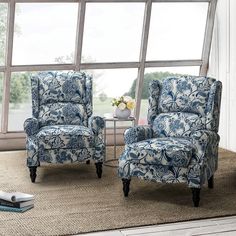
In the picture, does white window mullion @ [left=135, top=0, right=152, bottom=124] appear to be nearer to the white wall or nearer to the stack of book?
the white wall

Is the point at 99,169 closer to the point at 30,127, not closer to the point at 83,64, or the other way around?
the point at 30,127

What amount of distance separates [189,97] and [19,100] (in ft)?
8.62

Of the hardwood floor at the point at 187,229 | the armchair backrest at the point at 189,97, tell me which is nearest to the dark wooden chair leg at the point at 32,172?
the armchair backrest at the point at 189,97

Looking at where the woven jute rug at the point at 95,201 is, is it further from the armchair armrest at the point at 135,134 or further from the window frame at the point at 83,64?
the window frame at the point at 83,64

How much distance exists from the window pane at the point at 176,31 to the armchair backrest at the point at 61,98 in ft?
5.16

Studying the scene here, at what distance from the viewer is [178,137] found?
5.11 meters

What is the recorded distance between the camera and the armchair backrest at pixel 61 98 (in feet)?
19.2

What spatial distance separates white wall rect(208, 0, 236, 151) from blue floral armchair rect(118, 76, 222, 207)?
177cm

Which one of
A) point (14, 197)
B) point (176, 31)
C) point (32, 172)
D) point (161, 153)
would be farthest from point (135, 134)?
point (176, 31)

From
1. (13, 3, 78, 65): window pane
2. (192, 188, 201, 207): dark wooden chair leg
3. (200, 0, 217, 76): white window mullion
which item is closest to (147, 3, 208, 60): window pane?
(200, 0, 217, 76): white window mullion

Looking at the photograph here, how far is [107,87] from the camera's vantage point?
23.8 feet

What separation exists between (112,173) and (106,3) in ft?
7.98

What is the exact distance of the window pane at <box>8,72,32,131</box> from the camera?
6891 mm

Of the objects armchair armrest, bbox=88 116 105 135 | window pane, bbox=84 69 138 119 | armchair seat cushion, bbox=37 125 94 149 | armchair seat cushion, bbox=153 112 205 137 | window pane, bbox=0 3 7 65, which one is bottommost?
armchair seat cushion, bbox=37 125 94 149
